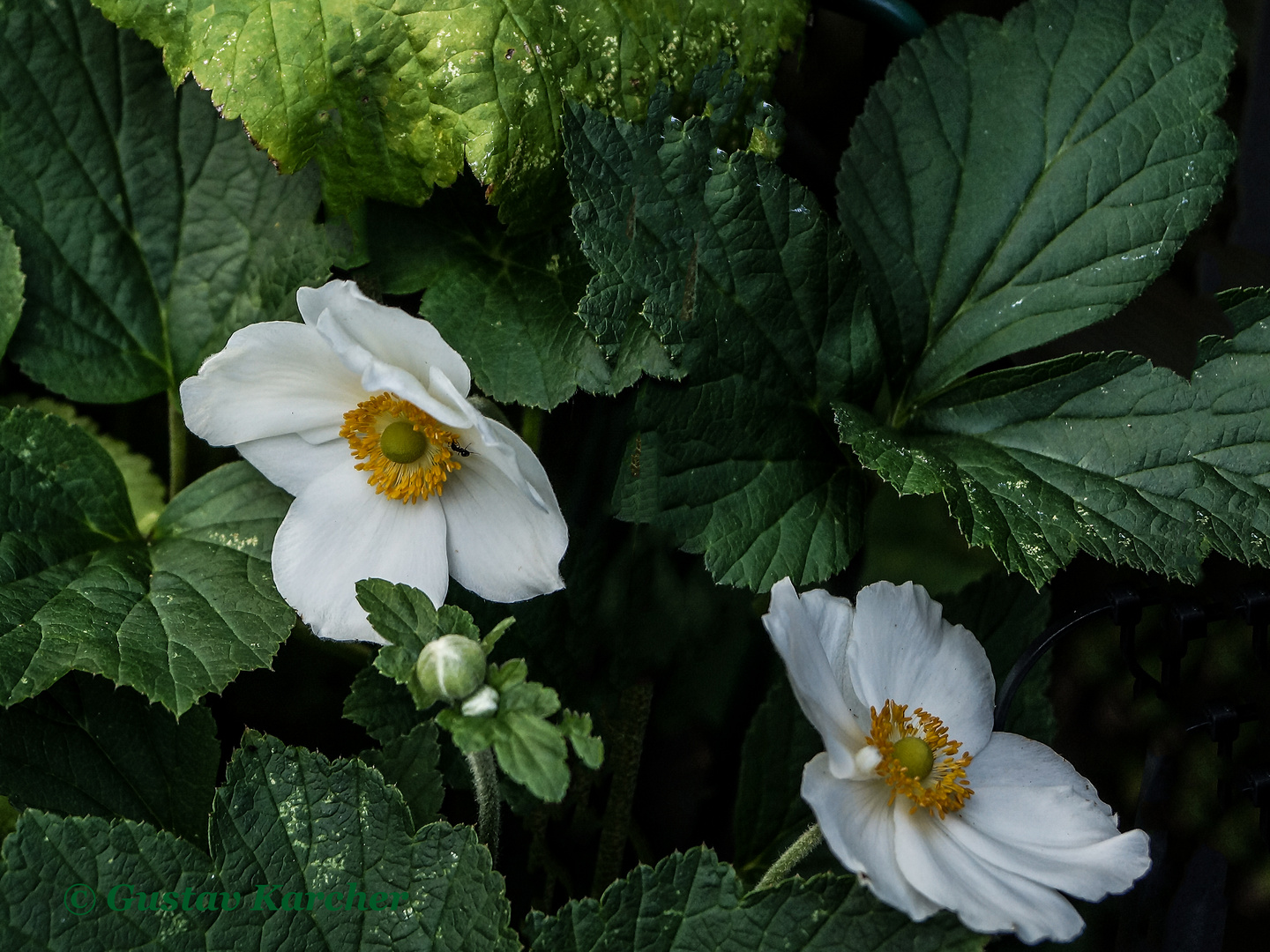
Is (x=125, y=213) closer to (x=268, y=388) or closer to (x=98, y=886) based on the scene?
(x=268, y=388)

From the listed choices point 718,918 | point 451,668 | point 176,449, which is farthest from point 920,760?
point 176,449

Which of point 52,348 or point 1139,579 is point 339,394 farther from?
point 1139,579

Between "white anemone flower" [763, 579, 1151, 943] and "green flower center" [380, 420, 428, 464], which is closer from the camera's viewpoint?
"white anemone flower" [763, 579, 1151, 943]

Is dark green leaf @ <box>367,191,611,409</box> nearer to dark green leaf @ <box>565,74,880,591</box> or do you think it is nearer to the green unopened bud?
dark green leaf @ <box>565,74,880,591</box>

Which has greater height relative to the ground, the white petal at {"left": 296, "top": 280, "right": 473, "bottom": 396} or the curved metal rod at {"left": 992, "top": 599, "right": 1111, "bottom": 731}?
the white petal at {"left": 296, "top": 280, "right": 473, "bottom": 396}

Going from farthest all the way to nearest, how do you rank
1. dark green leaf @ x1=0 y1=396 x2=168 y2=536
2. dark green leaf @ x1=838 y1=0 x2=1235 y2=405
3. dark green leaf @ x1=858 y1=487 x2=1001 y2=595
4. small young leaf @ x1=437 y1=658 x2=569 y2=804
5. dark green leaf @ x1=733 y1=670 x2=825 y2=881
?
dark green leaf @ x1=858 y1=487 x2=1001 y2=595, dark green leaf @ x1=0 y1=396 x2=168 y2=536, dark green leaf @ x1=733 y1=670 x2=825 y2=881, dark green leaf @ x1=838 y1=0 x2=1235 y2=405, small young leaf @ x1=437 y1=658 x2=569 y2=804

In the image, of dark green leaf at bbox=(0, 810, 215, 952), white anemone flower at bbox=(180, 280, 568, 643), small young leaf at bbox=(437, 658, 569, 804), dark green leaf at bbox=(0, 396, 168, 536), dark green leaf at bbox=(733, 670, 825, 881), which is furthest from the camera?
dark green leaf at bbox=(0, 396, 168, 536)

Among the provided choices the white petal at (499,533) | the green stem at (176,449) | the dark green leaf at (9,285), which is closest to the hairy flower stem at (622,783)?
the white petal at (499,533)

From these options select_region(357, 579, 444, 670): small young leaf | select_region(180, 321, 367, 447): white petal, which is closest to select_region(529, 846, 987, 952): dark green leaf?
select_region(357, 579, 444, 670): small young leaf
